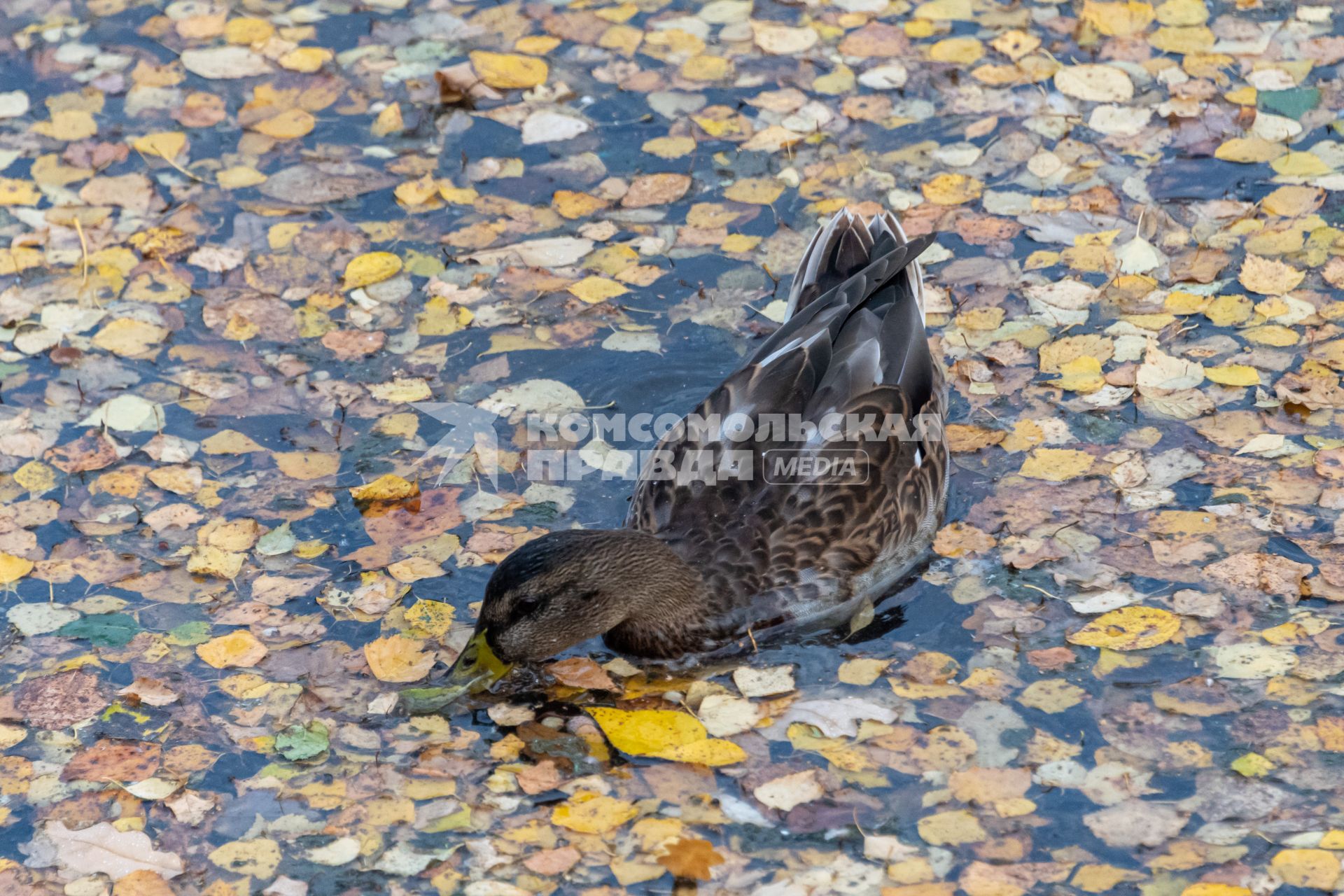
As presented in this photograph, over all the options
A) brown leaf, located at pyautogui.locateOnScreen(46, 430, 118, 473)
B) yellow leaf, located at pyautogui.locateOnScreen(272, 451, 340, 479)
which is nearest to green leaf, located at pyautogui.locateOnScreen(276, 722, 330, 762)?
yellow leaf, located at pyautogui.locateOnScreen(272, 451, 340, 479)

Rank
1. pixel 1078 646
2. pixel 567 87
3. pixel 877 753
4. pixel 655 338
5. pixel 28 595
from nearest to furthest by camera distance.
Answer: pixel 877 753 → pixel 1078 646 → pixel 28 595 → pixel 655 338 → pixel 567 87

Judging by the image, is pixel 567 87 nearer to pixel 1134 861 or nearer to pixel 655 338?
pixel 655 338

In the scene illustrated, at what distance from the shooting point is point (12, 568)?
631 cm

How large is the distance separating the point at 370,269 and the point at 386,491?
5.37 feet

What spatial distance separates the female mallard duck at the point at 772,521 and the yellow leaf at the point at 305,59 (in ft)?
13.4

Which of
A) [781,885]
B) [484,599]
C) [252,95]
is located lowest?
[781,885]

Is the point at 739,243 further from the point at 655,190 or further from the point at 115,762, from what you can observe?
the point at 115,762

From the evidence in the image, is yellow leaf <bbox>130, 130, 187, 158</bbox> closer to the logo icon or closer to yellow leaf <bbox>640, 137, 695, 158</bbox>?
yellow leaf <bbox>640, 137, 695, 158</bbox>

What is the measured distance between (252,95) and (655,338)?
10.6ft

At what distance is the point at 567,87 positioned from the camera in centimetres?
909

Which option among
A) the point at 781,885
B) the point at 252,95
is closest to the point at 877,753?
the point at 781,885

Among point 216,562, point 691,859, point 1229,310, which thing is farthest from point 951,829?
point 1229,310

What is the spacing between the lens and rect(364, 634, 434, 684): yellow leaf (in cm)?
583

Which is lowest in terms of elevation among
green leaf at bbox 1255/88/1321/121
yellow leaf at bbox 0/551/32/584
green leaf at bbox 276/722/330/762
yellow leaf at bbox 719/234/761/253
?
green leaf at bbox 276/722/330/762
